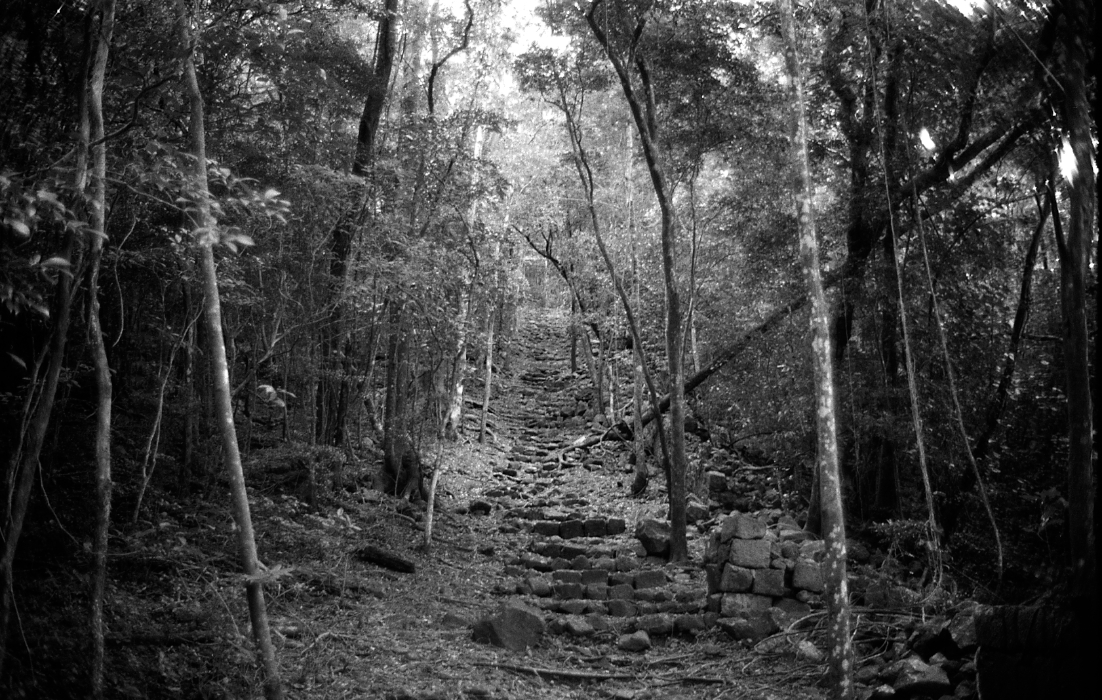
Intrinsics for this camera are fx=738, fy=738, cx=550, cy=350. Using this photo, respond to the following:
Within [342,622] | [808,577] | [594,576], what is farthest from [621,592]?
[342,622]

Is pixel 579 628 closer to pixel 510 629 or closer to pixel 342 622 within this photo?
pixel 510 629

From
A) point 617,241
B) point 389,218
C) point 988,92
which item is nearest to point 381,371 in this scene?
point 389,218

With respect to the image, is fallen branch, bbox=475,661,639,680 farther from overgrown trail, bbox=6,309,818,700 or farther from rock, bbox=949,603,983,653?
rock, bbox=949,603,983,653

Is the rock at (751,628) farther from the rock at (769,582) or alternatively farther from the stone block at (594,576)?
the stone block at (594,576)

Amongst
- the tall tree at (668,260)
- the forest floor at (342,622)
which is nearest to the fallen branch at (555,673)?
the forest floor at (342,622)

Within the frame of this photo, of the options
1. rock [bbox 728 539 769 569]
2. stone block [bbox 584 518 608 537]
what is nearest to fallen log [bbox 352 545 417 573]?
stone block [bbox 584 518 608 537]

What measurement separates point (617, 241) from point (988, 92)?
10.7 meters

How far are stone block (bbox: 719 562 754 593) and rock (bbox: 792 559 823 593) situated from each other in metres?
0.60

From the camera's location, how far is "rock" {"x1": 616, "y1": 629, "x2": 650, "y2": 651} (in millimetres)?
8539

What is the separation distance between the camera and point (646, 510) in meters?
14.1

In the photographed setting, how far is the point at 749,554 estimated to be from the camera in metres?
9.11

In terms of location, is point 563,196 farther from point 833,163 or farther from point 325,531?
point 325,531

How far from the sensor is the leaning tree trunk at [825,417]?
20.7ft

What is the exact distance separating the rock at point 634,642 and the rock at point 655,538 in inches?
104
